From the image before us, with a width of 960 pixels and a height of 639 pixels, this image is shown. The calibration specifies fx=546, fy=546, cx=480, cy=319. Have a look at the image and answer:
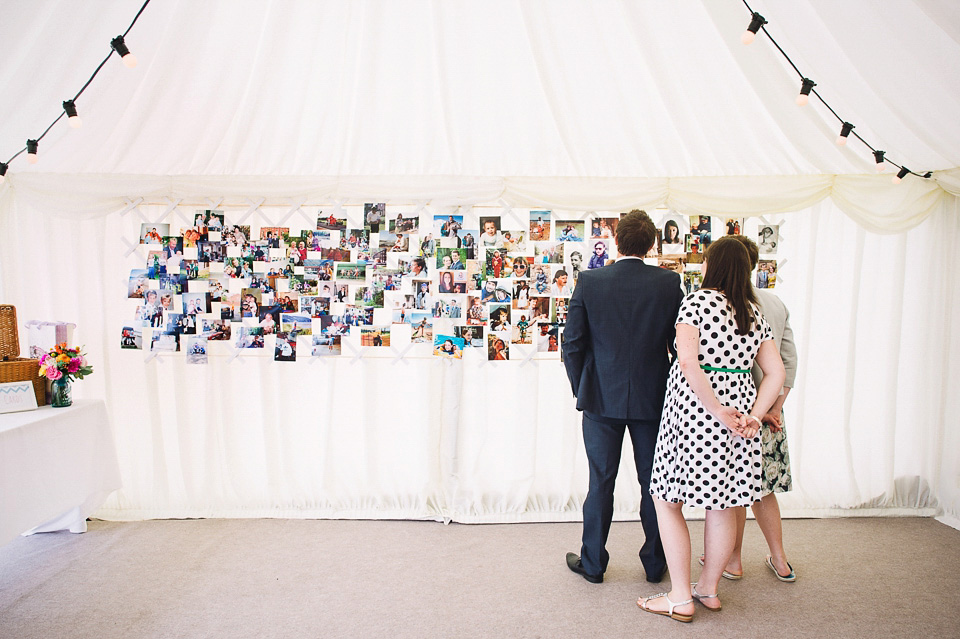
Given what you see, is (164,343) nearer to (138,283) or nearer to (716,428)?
(138,283)

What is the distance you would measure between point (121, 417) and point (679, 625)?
10.7 ft

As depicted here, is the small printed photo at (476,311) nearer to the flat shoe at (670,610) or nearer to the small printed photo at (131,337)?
the flat shoe at (670,610)

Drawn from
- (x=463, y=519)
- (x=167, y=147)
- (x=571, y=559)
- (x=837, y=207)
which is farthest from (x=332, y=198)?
(x=837, y=207)

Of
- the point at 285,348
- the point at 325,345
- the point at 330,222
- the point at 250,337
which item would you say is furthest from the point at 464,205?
the point at 250,337

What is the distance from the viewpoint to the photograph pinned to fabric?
3.27 meters

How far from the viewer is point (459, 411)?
10.8ft

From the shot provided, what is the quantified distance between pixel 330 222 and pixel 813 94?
8.60ft

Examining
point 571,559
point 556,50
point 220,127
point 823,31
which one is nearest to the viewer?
point 823,31

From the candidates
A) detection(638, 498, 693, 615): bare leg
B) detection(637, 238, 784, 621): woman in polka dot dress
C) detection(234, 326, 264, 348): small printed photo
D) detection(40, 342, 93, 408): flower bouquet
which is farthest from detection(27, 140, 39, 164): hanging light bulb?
detection(638, 498, 693, 615): bare leg

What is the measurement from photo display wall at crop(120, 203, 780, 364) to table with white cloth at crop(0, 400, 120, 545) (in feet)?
1.97

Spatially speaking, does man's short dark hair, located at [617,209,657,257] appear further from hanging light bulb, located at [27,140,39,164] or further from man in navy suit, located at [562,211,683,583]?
hanging light bulb, located at [27,140,39,164]

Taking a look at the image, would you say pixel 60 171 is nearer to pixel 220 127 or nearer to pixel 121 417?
pixel 220 127

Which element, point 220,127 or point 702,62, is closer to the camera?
point 702,62

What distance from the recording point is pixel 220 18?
7.45 ft
